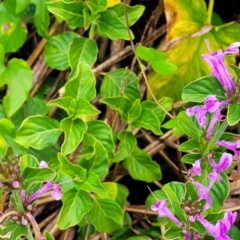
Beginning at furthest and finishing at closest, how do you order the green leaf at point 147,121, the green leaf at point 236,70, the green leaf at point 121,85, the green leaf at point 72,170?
the green leaf at point 121,85
the green leaf at point 147,121
the green leaf at point 72,170
the green leaf at point 236,70

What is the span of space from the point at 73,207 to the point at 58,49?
0.40 meters

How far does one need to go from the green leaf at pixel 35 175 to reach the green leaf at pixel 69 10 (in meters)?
0.43

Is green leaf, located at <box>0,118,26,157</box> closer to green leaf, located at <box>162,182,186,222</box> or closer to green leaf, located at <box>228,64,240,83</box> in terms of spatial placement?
green leaf, located at <box>162,182,186,222</box>

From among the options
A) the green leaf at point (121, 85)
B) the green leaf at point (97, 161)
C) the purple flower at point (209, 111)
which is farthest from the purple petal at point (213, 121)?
the green leaf at point (121, 85)

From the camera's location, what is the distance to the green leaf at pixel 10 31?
4.60 feet

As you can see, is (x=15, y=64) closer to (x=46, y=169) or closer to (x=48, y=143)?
(x=48, y=143)

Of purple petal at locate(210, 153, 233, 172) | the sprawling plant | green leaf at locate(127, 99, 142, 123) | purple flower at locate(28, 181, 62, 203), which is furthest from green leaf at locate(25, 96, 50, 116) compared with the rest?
purple petal at locate(210, 153, 233, 172)

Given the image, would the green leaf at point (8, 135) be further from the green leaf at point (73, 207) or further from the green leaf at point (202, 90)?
the green leaf at point (202, 90)

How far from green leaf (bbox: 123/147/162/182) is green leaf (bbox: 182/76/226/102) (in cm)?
34

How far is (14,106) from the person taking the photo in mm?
1321

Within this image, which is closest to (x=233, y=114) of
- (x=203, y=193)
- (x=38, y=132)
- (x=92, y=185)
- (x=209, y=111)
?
(x=209, y=111)

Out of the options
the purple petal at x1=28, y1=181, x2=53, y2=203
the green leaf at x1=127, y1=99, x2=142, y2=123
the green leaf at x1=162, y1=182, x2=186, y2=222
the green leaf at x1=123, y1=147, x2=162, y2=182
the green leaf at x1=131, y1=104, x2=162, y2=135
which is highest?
the purple petal at x1=28, y1=181, x2=53, y2=203

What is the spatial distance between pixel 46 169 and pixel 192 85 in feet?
0.89

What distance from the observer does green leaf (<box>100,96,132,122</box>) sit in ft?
4.08
